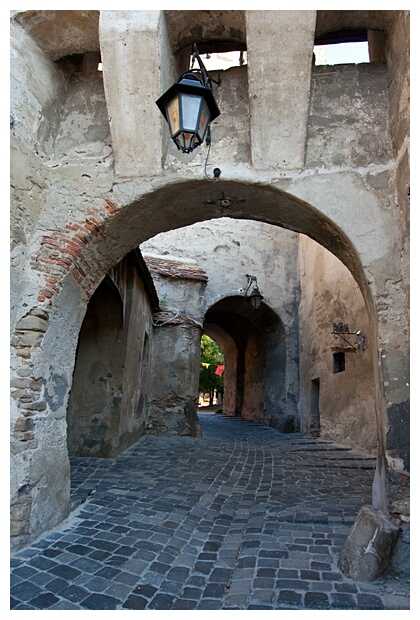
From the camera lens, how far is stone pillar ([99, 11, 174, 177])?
3.71m

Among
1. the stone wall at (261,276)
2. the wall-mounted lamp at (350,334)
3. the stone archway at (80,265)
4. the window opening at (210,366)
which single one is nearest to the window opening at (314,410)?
the stone wall at (261,276)

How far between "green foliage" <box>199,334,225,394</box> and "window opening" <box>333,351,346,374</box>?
15.6 metres

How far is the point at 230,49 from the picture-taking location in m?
4.67

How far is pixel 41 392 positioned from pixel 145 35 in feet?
10.4

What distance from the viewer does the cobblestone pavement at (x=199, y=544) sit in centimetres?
269

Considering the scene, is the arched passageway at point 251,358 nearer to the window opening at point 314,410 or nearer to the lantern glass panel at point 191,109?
the window opening at point 314,410

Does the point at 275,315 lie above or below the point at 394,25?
below

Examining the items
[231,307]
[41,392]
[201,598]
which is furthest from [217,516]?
[231,307]

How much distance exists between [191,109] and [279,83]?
1.06 m

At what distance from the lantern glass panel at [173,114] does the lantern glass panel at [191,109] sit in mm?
57

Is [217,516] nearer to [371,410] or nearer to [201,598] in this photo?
[201,598]

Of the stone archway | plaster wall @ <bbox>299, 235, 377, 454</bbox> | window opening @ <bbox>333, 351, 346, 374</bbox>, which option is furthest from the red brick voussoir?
window opening @ <bbox>333, 351, 346, 374</bbox>

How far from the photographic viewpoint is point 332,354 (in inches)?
383

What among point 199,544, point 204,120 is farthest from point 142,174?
point 199,544
